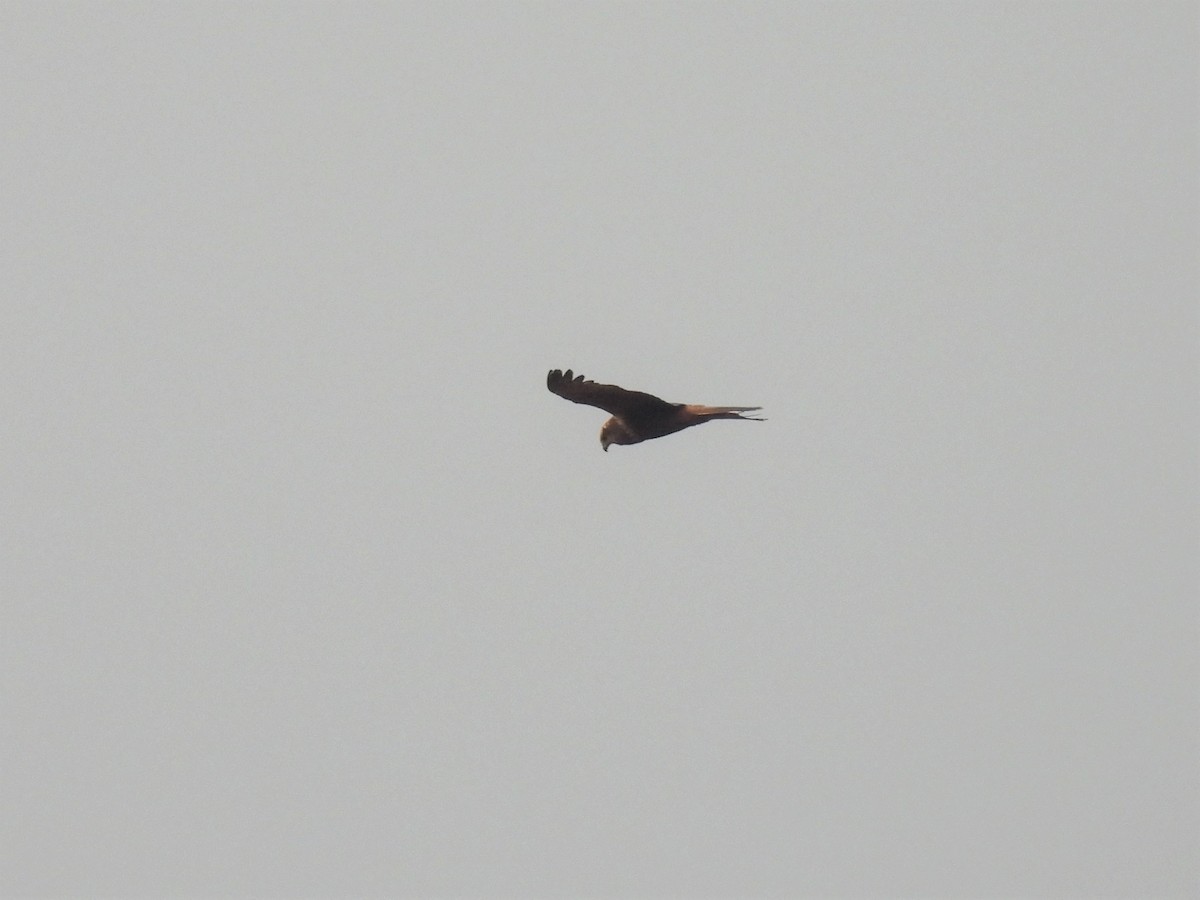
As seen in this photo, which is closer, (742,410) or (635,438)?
(742,410)

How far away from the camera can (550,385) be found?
47.2 ft

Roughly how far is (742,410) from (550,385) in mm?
2052

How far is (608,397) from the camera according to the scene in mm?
14680

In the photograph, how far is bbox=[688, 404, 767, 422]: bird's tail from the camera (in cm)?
1434

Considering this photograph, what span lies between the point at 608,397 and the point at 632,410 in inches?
20.1

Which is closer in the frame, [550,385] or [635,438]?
[550,385]

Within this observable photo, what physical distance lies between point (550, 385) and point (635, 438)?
5.66 feet

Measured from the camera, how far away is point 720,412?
571 inches

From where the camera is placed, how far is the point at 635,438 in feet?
51.6

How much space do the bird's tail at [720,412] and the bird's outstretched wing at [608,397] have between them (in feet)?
0.81

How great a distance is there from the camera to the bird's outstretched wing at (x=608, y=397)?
14.4 m

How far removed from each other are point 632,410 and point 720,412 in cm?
110

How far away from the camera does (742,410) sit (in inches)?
563

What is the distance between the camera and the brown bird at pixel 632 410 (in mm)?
14398
